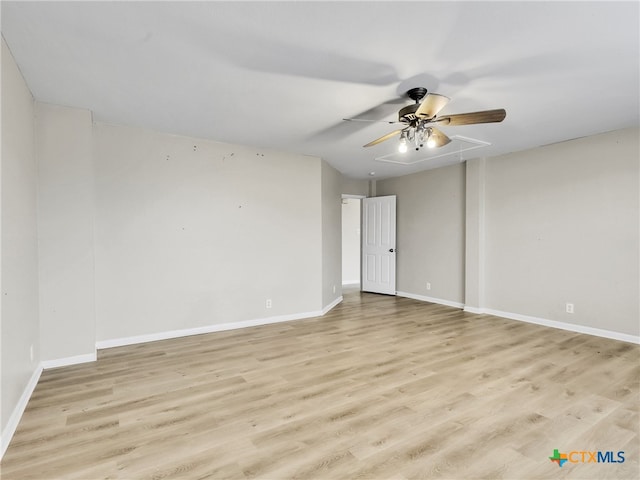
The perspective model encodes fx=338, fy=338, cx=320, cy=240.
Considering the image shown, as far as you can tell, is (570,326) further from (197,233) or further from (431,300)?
(197,233)

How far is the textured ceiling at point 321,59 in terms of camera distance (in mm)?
1846

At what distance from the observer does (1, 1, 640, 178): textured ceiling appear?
1.85 meters

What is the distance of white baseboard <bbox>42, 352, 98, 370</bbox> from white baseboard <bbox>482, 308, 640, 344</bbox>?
514 cm

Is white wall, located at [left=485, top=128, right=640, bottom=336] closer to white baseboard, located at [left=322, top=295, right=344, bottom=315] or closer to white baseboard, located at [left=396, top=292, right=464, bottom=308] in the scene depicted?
white baseboard, located at [left=396, top=292, right=464, bottom=308]

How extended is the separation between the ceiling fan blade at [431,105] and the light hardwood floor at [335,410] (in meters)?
2.16

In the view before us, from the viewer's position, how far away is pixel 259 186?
4578mm

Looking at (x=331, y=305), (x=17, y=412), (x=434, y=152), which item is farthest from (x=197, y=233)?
(x=434, y=152)

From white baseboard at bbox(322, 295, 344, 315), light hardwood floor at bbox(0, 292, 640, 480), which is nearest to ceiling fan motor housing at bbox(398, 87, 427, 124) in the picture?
light hardwood floor at bbox(0, 292, 640, 480)

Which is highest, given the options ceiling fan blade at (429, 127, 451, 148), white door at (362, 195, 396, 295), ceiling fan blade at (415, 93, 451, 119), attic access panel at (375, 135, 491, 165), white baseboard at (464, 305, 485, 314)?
attic access panel at (375, 135, 491, 165)

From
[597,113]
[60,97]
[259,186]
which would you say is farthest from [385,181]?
[60,97]

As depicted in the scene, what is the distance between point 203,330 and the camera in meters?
4.19

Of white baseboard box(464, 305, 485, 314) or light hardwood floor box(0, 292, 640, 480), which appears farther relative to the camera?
white baseboard box(464, 305, 485, 314)

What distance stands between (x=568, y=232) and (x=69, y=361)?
5.79 m

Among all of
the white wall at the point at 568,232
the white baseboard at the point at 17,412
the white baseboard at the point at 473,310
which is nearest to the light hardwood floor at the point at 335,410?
the white baseboard at the point at 17,412
